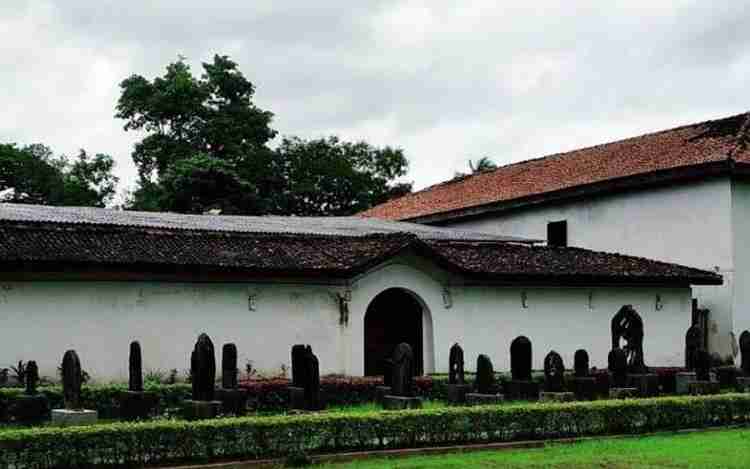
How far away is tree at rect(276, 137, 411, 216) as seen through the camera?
200 ft

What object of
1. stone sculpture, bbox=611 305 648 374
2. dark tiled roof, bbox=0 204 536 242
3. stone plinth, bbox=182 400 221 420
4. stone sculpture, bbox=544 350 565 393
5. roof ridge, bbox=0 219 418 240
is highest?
dark tiled roof, bbox=0 204 536 242

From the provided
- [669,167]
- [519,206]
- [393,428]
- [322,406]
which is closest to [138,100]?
[519,206]

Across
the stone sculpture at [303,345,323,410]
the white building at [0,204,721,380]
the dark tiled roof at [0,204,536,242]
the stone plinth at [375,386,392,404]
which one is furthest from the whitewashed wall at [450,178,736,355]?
the stone sculpture at [303,345,323,410]

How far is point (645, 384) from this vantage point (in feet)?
68.2

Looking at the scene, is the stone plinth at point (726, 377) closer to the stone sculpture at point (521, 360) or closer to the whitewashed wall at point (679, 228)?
the stone sculpture at point (521, 360)

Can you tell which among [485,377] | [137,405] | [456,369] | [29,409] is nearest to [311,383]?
[137,405]

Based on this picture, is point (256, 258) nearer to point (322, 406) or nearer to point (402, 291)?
point (402, 291)

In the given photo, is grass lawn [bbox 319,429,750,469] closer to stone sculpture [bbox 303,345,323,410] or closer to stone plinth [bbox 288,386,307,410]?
stone sculpture [bbox 303,345,323,410]

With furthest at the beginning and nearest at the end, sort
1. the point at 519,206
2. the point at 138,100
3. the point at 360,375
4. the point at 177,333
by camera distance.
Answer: the point at 138,100, the point at 519,206, the point at 360,375, the point at 177,333

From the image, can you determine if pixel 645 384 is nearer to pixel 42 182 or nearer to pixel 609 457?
pixel 609 457

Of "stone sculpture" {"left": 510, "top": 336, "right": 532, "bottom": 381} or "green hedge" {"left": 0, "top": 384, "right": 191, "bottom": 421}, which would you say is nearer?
"green hedge" {"left": 0, "top": 384, "right": 191, "bottom": 421}

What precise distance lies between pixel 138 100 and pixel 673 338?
34853mm

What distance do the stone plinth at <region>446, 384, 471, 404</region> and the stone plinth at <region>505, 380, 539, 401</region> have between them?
0.84 m

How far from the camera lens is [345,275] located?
79.7 feet
